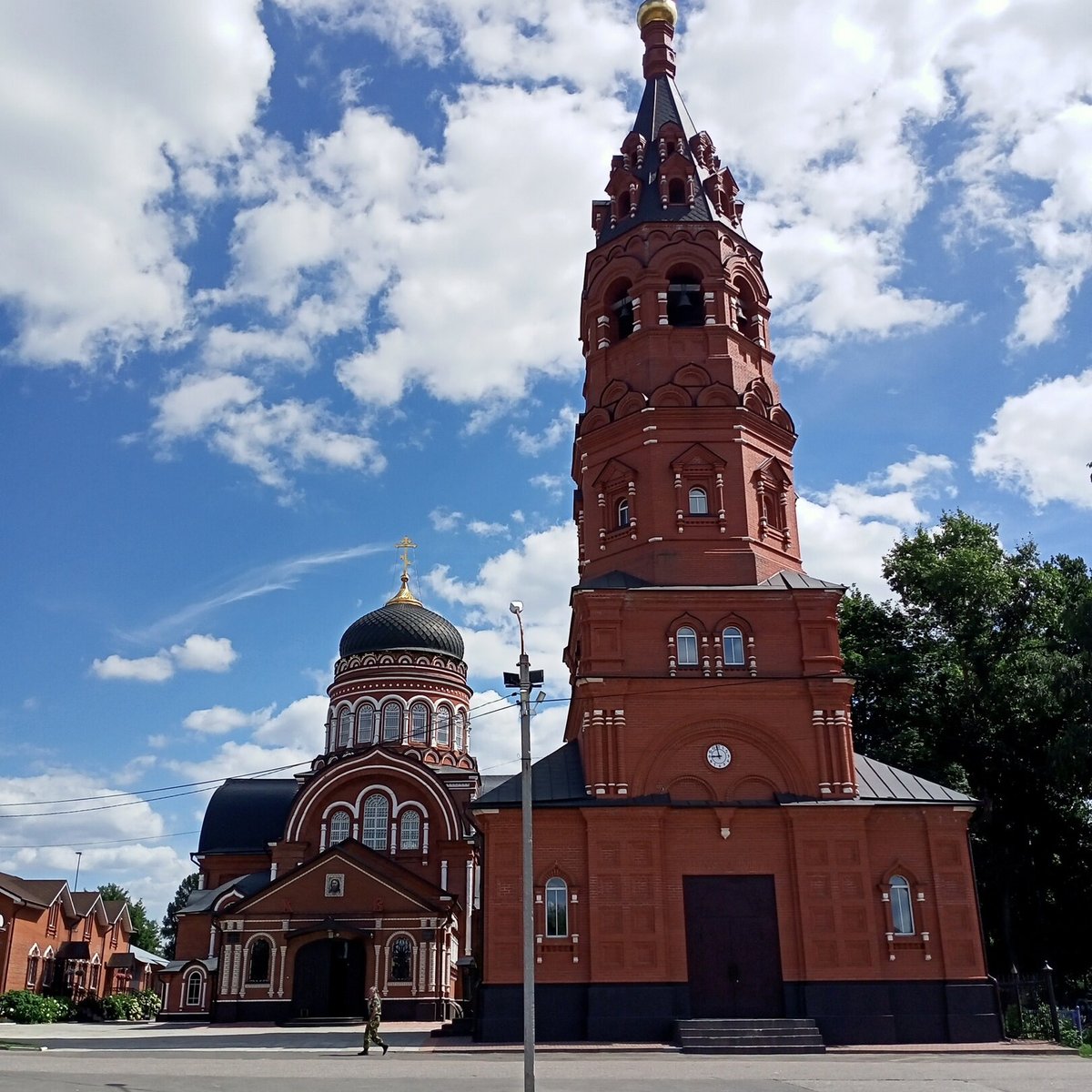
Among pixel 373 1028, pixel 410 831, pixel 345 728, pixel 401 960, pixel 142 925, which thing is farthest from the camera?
pixel 142 925

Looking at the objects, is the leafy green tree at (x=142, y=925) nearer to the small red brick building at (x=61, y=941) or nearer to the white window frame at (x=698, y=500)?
the small red brick building at (x=61, y=941)

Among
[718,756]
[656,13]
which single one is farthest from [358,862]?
[656,13]

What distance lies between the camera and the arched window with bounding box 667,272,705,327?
28.2 m

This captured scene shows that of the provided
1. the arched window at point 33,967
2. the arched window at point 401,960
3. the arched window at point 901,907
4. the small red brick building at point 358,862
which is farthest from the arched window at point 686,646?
the arched window at point 33,967

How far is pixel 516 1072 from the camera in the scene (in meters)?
16.4

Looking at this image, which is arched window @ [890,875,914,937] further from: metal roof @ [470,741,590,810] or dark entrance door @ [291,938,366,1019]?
dark entrance door @ [291,938,366,1019]

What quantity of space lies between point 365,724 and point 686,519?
69.3ft

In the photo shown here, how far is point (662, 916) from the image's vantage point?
21.9 m

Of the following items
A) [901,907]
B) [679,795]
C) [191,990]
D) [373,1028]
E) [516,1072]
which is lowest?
[516,1072]

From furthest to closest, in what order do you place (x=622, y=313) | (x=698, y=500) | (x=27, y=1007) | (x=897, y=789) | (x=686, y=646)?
(x=27, y=1007), (x=622, y=313), (x=698, y=500), (x=686, y=646), (x=897, y=789)

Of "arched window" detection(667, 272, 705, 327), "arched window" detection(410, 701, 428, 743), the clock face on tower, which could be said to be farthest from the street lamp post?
"arched window" detection(410, 701, 428, 743)

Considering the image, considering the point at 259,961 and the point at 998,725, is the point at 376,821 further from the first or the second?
the point at 998,725

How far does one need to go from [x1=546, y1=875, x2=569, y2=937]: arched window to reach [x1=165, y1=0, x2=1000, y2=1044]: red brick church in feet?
0.14

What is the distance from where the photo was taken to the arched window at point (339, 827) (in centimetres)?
3700
